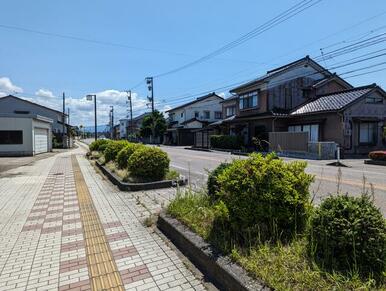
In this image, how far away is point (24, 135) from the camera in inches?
977

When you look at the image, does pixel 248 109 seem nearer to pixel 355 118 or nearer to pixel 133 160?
pixel 355 118

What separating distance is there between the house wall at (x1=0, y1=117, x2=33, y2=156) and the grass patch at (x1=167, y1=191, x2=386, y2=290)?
2530 centimetres

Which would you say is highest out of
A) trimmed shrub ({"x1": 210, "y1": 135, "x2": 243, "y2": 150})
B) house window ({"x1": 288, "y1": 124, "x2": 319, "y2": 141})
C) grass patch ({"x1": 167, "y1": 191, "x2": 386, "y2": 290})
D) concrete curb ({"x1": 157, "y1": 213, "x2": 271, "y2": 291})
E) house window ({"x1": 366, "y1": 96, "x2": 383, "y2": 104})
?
house window ({"x1": 366, "y1": 96, "x2": 383, "y2": 104})

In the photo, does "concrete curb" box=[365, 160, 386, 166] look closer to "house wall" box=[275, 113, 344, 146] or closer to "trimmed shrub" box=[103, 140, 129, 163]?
"house wall" box=[275, 113, 344, 146]

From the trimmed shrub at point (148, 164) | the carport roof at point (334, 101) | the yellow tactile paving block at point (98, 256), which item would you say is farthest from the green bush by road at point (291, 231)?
the carport roof at point (334, 101)

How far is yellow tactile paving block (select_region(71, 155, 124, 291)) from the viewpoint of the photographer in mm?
3259

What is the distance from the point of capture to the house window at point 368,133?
68.7 feet

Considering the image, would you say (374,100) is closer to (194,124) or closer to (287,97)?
(287,97)

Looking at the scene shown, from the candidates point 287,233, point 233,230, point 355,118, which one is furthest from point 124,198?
point 355,118

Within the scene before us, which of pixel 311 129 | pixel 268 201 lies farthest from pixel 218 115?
pixel 268 201

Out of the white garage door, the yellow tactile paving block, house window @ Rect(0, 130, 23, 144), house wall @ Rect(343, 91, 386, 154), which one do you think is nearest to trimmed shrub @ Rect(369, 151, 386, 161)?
house wall @ Rect(343, 91, 386, 154)

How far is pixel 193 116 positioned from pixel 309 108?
27.7 m

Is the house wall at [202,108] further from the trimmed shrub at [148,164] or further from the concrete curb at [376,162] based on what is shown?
the trimmed shrub at [148,164]

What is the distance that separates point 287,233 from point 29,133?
26647 millimetres
